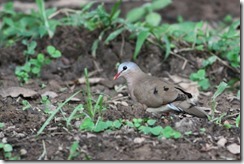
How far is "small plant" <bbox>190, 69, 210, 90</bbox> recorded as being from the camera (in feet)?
22.5

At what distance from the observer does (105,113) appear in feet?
17.7

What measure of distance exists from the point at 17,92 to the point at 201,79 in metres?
1.94

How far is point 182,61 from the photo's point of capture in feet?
23.8

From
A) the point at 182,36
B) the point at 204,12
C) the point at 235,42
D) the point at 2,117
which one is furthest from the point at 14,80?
the point at 204,12

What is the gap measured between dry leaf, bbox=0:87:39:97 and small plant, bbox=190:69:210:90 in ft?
5.66

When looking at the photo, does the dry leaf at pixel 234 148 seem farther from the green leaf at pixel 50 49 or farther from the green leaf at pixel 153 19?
the green leaf at pixel 153 19

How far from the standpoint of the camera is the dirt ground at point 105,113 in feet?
15.2

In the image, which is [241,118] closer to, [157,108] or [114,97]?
[157,108]

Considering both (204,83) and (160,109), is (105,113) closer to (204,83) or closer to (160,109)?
(160,109)

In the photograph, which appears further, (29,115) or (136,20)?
(136,20)

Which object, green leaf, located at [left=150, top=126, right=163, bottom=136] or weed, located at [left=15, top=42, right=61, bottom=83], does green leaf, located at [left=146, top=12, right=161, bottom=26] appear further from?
green leaf, located at [left=150, top=126, right=163, bottom=136]

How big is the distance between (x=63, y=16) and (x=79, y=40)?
88cm

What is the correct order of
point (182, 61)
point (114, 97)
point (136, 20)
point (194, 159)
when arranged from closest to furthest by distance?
point (194, 159)
point (114, 97)
point (182, 61)
point (136, 20)

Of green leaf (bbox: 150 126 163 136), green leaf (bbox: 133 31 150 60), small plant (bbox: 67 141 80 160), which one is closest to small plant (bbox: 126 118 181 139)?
green leaf (bbox: 150 126 163 136)
